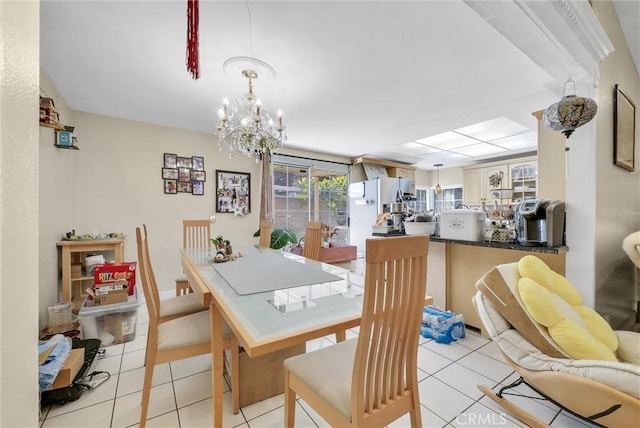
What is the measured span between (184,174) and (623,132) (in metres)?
4.98

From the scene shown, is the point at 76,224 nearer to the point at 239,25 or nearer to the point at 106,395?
the point at 106,395

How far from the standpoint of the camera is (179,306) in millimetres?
1835

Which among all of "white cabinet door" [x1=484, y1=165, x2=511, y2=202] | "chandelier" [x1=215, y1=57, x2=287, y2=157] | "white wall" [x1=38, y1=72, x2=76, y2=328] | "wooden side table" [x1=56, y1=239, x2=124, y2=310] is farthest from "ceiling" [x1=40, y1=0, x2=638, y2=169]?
"white cabinet door" [x1=484, y1=165, x2=511, y2=202]

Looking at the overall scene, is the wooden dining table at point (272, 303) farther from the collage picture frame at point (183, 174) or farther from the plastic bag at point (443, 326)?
the collage picture frame at point (183, 174)

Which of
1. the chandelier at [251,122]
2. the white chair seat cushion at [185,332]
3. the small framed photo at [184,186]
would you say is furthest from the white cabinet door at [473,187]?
the white chair seat cushion at [185,332]

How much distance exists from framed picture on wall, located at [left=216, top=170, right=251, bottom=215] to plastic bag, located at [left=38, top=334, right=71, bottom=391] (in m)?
2.61

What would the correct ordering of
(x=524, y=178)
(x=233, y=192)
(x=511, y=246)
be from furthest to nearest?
(x=524, y=178)
(x=233, y=192)
(x=511, y=246)

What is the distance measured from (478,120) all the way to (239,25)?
3.17 metres

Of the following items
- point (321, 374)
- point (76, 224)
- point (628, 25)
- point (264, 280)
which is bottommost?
point (321, 374)

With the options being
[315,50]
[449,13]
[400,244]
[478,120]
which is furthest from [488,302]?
[478,120]

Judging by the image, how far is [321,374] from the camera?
1.07 m

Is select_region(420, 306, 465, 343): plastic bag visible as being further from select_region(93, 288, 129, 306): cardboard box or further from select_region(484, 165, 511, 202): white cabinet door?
select_region(484, 165, 511, 202): white cabinet door

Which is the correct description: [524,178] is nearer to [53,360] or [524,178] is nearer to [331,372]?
[331,372]

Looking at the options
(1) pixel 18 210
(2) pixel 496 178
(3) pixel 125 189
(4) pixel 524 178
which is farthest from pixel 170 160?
(4) pixel 524 178
